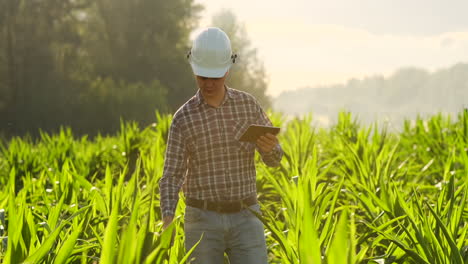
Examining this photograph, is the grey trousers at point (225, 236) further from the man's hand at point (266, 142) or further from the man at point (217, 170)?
the man's hand at point (266, 142)

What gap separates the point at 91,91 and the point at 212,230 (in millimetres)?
24141

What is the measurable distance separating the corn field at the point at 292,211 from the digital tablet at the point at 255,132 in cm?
27

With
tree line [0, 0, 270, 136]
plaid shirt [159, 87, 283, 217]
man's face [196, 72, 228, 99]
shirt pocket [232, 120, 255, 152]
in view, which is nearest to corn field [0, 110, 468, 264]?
plaid shirt [159, 87, 283, 217]

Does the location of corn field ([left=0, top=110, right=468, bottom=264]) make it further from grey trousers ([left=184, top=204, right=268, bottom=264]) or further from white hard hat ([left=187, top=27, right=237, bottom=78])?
white hard hat ([left=187, top=27, right=237, bottom=78])

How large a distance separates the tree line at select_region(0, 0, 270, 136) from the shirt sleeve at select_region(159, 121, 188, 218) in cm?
2154

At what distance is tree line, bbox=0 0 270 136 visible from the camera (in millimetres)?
24656

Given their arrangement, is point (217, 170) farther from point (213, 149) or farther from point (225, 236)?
point (225, 236)

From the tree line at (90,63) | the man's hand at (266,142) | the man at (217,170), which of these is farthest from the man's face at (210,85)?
the tree line at (90,63)

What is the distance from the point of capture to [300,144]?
16.7 ft

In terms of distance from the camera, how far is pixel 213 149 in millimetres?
2467

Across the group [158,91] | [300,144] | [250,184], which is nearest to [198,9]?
[158,91]

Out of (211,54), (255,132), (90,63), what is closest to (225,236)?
(255,132)

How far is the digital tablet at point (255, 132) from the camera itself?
226 centimetres

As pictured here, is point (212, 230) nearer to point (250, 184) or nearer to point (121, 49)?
point (250, 184)
